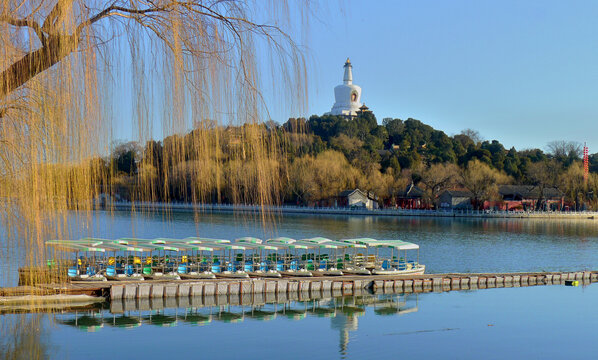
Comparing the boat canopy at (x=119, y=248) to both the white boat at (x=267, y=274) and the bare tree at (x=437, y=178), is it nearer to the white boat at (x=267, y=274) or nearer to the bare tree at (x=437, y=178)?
the white boat at (x=267, y=274)

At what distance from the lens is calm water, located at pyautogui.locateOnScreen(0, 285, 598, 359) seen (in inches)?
525

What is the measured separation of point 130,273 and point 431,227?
125ft

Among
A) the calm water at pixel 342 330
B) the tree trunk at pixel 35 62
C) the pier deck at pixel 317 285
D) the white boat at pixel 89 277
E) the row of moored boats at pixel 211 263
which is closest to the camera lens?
the tree trunk at pixel 35 62

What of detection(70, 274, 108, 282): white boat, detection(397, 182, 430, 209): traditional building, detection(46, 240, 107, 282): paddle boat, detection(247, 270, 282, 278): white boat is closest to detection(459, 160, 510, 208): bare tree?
detection(397, 182, 430, 209): traditional building

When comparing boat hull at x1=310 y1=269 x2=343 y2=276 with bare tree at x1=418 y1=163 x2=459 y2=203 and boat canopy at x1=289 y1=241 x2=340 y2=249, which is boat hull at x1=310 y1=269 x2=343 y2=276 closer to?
boat canopy at x1=289 y1=241 x2=340 y2=249

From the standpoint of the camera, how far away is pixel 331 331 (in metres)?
15.9

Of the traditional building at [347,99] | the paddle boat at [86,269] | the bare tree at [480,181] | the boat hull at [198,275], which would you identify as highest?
the traditional building at [347,99]

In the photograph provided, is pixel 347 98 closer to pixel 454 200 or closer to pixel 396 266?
pixel 454 200

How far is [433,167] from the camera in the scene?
73.9 meters

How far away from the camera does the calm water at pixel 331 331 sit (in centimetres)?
1334

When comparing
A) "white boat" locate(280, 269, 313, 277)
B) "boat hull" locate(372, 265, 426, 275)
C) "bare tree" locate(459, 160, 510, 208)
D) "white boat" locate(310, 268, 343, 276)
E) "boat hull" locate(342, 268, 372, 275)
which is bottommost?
"boat hull" locate(372, 265, 426, 275)

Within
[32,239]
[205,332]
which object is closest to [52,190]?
[32,239]

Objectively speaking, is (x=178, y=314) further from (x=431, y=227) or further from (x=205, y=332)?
(x=431, y=227)

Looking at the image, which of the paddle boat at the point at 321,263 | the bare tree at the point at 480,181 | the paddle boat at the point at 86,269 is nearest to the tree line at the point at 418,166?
the bare tree at the point at 480,181
